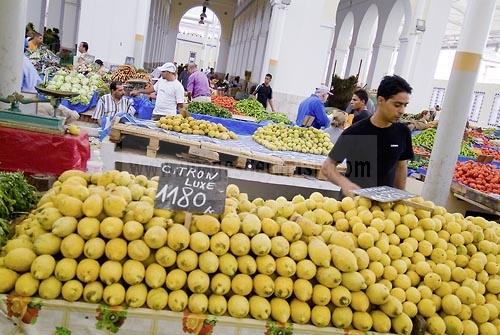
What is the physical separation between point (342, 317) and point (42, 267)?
4.29ft

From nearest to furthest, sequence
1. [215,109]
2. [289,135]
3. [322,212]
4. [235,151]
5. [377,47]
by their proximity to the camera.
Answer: [322,212], [235,151], [289,135], [215,109], [377,47]

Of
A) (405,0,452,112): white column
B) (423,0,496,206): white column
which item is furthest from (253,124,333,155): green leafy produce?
(405,0,452,112): white column

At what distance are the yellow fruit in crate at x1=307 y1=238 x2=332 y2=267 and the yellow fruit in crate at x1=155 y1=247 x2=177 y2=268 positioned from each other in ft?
2.09

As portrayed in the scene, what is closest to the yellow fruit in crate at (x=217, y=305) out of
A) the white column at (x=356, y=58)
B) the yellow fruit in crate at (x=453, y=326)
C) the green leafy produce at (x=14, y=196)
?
the yellow fruit in crate at (x=453, y=326)

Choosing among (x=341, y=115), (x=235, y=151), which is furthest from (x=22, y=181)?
(x=341, y=115)

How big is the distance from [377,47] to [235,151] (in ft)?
44.3

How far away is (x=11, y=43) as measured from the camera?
4898 millimetres

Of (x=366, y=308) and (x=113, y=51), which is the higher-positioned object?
(x=113, y=51)

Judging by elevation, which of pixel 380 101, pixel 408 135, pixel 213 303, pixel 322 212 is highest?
pixel 380 101

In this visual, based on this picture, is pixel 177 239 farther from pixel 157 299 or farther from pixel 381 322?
pixel 381 322

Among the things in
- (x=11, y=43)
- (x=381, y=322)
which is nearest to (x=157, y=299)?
(x=381, y=322)

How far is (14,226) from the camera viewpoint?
2.40 metres

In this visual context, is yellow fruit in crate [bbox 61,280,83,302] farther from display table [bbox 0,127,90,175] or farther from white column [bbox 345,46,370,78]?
white column [bbox 345,46,370,78]

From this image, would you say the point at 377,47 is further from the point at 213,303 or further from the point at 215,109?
the point at 213,303
